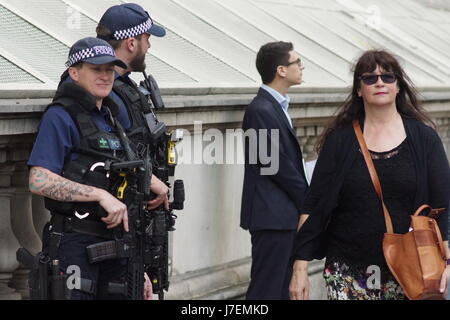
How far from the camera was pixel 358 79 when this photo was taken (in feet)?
19.1

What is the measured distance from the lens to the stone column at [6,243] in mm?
6066

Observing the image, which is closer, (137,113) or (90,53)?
(90,53)

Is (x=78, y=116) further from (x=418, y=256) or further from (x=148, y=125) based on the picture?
(x=418, y=256)

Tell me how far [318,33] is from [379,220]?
23.1 ft

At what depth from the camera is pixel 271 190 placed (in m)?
7.88

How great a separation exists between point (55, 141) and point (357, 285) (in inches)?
60.1

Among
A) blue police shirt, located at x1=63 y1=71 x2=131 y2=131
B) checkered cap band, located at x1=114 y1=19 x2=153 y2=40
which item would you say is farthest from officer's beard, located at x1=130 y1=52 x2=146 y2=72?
blue police shirt, located at x1=63 y1=71 x2=131 y2=131

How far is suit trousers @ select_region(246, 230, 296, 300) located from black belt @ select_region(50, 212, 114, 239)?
2495 mm

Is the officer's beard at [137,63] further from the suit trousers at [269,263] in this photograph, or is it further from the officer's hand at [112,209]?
the suit trousers at [269,263]

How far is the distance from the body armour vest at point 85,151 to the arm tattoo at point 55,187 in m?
0.06

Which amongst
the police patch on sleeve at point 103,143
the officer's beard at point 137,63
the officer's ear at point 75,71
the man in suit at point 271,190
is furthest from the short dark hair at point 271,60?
the police patch on sleeve at point 103,143

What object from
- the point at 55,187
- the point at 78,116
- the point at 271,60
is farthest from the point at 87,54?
the point at 271,60
